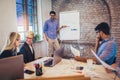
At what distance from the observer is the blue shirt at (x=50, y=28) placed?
4.95 m

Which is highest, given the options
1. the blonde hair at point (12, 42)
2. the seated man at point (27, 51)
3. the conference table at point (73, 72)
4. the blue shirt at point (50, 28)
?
the blue shirt at point (50, 28)

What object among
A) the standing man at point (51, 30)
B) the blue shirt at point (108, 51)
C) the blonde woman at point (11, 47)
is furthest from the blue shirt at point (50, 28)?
the blue shirt at point (108, 51)

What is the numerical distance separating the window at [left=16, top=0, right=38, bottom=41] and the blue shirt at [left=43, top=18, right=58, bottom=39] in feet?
1.73

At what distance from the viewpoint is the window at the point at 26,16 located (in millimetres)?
A: 4512

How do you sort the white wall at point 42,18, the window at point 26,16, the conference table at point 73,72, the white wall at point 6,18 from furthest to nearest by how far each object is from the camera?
the white wall at point 42,18 → the window at point 26,16 → the white wall at point 6,18 → the conference table at point 73,72

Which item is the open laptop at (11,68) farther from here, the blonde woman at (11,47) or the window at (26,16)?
the window at (26,16)

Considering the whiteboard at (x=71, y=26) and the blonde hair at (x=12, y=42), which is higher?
the whiteboard at (x=71, y=26)

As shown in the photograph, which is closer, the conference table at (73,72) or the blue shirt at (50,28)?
the conference table at (73,72)

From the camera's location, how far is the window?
4512mm

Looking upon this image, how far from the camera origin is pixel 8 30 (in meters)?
3.76

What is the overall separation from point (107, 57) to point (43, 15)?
11.6 ft

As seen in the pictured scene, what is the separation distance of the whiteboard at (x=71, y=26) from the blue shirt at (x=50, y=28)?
433 millimetres

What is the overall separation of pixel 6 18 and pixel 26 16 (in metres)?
1.12

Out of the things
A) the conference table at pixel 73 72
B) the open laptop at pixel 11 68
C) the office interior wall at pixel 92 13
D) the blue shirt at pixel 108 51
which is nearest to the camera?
the open laptop at pixel 11 68
